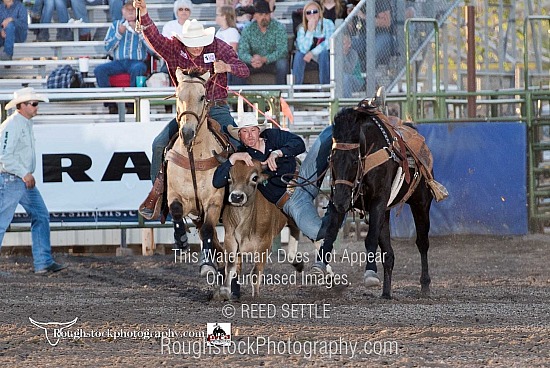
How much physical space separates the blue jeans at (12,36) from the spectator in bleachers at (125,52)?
6.02 ft

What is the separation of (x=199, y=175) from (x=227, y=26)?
746 centimetres

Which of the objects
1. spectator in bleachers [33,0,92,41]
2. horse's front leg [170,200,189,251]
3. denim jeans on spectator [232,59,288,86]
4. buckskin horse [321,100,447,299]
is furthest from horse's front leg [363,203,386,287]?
spectator in bleachers [33,0,92,41]

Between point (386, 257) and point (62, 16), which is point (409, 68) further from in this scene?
point (62, 16)

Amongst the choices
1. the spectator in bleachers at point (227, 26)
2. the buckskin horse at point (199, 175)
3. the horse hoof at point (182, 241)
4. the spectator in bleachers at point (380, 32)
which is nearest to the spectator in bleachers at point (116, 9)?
the spectator in bleachers at point (227, 26)

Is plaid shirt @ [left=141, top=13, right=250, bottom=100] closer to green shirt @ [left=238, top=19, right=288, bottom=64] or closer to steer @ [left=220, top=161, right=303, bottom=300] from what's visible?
steer @ [left=220, top=161, right=303, bottom=300]

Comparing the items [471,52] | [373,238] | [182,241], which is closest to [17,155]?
[182,241]

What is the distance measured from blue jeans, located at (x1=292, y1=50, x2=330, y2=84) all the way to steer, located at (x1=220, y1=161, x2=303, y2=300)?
6.02 m

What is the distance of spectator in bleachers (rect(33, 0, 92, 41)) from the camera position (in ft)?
57.3

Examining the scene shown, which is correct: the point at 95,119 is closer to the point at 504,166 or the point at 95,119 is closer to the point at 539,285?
the point at 504,166

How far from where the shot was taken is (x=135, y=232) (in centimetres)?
1358

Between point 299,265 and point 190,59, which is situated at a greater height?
point 190,59

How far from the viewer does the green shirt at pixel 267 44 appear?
15664 millimetres

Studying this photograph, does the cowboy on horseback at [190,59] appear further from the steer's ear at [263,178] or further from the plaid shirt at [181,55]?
the steer's ear at [263,178]

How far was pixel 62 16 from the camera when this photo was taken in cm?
Answer: 1747
